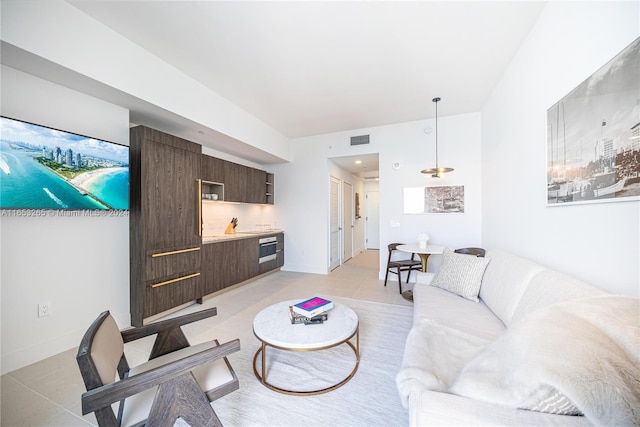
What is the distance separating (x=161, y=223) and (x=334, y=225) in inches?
137

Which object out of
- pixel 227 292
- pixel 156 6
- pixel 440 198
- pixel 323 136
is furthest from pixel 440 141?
pixel 227 292

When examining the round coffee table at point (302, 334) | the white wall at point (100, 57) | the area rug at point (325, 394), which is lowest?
the area rug at point (325, 394)

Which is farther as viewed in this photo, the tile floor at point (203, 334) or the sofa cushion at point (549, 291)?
the tile floor at point (203, 334)

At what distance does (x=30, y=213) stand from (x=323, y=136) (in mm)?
4248

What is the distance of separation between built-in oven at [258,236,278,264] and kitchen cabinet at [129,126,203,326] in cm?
146

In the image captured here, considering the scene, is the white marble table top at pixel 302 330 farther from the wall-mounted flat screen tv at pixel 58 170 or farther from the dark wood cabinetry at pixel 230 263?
the wall-mounted flat screen tv at pixel 58 170

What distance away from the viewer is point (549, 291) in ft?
4.77

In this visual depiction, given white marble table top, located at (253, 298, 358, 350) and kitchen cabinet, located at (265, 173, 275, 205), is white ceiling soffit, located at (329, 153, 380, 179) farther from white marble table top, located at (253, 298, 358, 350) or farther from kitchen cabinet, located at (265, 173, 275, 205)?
white marble table top, located at (253, 298, 358, 350)

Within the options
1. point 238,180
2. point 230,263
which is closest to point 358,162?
point 238,180

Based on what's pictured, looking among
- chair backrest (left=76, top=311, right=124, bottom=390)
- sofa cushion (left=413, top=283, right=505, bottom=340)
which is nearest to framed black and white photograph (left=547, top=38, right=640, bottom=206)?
sofa cushion (left=413, top=283, right=505, bottom=340)

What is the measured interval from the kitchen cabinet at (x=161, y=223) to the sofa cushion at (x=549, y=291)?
329 centimetres

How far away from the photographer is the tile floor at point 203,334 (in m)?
1.54

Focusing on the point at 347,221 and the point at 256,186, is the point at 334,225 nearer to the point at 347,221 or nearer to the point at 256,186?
the point at 347,221

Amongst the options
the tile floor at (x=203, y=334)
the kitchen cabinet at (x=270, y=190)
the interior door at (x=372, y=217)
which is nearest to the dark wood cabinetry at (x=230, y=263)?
the tile floor at (x=203, y=334)
